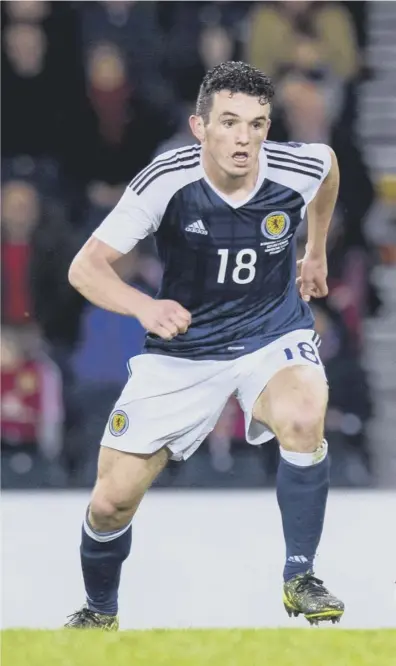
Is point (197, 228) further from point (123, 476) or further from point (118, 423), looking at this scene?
point (123, 476)

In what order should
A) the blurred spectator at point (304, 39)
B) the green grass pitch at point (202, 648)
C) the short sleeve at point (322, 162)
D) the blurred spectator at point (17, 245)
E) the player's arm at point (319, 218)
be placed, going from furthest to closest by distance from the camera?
the blurred spectator at point (304, 39) → the blurred spectator at point (17, 245) → the player's arm at point (319, 218) → the short sleeve at point (322, 162) → the green grass pitch at point (202, 648)

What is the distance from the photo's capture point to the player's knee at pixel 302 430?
15.0 feet

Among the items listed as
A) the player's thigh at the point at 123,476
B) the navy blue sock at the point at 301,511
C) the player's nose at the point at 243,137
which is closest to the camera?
the player's nose at the point at 243,137

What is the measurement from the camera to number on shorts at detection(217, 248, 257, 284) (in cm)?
481

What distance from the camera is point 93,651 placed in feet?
14.0

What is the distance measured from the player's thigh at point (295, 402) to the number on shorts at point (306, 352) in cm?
7

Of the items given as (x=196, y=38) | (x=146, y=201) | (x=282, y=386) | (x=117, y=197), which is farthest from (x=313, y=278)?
(x=196, y=38)

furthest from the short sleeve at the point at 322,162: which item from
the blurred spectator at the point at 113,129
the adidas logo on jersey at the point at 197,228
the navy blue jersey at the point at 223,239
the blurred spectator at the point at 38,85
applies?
the blurred spectator at the point at 38,85

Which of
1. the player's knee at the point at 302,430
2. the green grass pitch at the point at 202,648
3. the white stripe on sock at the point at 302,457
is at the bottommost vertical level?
the green grass pitch at the point at 202,648

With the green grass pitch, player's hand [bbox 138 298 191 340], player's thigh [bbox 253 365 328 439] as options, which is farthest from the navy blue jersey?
the green grass pitch

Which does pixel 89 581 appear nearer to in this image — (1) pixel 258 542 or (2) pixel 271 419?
(2) pixel 271 419

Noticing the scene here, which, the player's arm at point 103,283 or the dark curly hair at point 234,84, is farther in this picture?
the dark curly hair at point 234,84

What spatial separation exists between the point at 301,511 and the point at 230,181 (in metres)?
1.08

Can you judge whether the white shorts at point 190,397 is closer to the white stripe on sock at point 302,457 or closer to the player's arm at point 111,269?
the white stripe on sock at point 302,457
